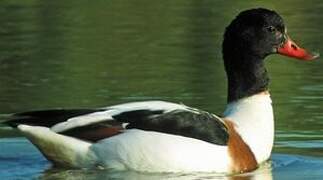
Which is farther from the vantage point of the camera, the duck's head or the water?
the water

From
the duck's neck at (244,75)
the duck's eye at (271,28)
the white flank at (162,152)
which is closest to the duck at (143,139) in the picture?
the white flank at (162,152)

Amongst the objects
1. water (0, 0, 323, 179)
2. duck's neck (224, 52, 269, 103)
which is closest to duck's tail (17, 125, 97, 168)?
water (0, 0, 323, 179)

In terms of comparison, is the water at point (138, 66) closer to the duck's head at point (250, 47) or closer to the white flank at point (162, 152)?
the white flank at point (162, 152)

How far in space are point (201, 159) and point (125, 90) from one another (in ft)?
15.5

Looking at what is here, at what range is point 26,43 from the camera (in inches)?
806

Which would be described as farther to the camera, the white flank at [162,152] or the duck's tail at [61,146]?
the duck's tail at [61,146]

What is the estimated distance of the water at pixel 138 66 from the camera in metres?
12.3

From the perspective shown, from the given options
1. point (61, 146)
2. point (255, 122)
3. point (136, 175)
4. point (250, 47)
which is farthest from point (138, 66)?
point (136, 175)

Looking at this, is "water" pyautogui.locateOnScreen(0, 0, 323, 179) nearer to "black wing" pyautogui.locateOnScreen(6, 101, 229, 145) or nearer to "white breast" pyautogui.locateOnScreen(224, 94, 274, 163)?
"white breast" pyautogui.locateOnScreen(224, 94, 274, 163)

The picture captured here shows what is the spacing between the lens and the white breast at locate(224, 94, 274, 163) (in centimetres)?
1173

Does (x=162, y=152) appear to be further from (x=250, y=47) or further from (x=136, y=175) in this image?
(x=250, y=47)

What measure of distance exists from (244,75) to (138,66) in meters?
5.82

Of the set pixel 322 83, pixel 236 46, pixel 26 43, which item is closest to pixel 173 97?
pixel 322 83

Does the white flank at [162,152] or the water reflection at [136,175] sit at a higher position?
the white flank at [162,152]
